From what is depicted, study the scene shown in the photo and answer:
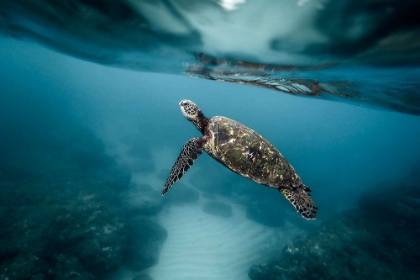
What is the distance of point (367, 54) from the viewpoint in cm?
689

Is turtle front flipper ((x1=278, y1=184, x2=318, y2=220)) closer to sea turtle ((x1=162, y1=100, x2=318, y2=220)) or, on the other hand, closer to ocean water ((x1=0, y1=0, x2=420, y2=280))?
sea turtle ((x1=162, y1=100, x2=318, y2=220))

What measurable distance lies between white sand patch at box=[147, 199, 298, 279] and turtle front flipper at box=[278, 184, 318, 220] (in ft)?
35.0

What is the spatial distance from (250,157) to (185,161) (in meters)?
1.67

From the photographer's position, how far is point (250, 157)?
5020mm

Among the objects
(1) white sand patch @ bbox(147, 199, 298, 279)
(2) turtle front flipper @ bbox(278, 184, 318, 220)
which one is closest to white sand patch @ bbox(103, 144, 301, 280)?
(1) white sand patch @ bbox(147, 199, 298, 279)

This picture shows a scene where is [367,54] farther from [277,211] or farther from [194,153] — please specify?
[277,211]

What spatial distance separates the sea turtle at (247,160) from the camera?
16.5ft

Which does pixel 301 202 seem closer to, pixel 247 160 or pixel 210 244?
pixel 247 160

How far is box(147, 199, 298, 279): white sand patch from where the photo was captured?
43.9 feet

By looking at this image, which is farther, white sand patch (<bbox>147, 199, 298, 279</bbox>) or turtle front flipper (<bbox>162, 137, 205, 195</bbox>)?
white sand patch (<bbox>147, 199, 298, 279</bbox>)

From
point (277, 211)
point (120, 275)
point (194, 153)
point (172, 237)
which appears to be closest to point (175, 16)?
point (194, 153)

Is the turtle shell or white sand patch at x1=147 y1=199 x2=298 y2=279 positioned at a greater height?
the turtle shell

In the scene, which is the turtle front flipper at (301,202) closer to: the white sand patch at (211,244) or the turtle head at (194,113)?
the turtle head at (194,113)

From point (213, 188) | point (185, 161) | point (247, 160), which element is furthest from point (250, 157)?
point (213, 188)
